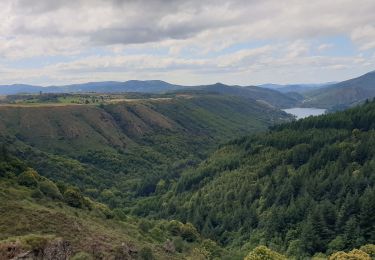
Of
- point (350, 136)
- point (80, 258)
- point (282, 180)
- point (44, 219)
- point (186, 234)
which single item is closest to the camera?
point (80, 258)

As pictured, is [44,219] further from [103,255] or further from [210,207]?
[210,207]

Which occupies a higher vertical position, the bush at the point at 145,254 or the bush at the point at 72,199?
the bush at the point at 72,199

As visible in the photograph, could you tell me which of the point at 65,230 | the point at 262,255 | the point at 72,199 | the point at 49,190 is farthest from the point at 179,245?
the point at 65,230

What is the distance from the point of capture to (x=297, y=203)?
13862cm

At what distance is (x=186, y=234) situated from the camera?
129750 mm

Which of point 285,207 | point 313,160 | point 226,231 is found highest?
point 313,160

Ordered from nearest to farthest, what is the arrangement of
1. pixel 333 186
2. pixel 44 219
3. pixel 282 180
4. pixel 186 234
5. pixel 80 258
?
pixel 80 258 < pixel 44 219 < pixel 186 234 < pixel 333 186 < pixel 282 180

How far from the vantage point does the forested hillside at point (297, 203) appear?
112 m

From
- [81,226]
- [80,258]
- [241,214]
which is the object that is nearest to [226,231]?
[241,214]

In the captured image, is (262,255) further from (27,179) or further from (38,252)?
(27,179)

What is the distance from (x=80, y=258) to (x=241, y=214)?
10401 centimetres

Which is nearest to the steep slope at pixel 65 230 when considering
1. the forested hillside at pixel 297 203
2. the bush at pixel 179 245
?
the bush at pixel 179 245

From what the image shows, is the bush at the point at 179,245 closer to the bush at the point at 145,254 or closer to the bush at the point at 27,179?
the bush at the point at 145,254

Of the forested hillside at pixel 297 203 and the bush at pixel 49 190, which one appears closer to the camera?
the bush at pixel 49 190
